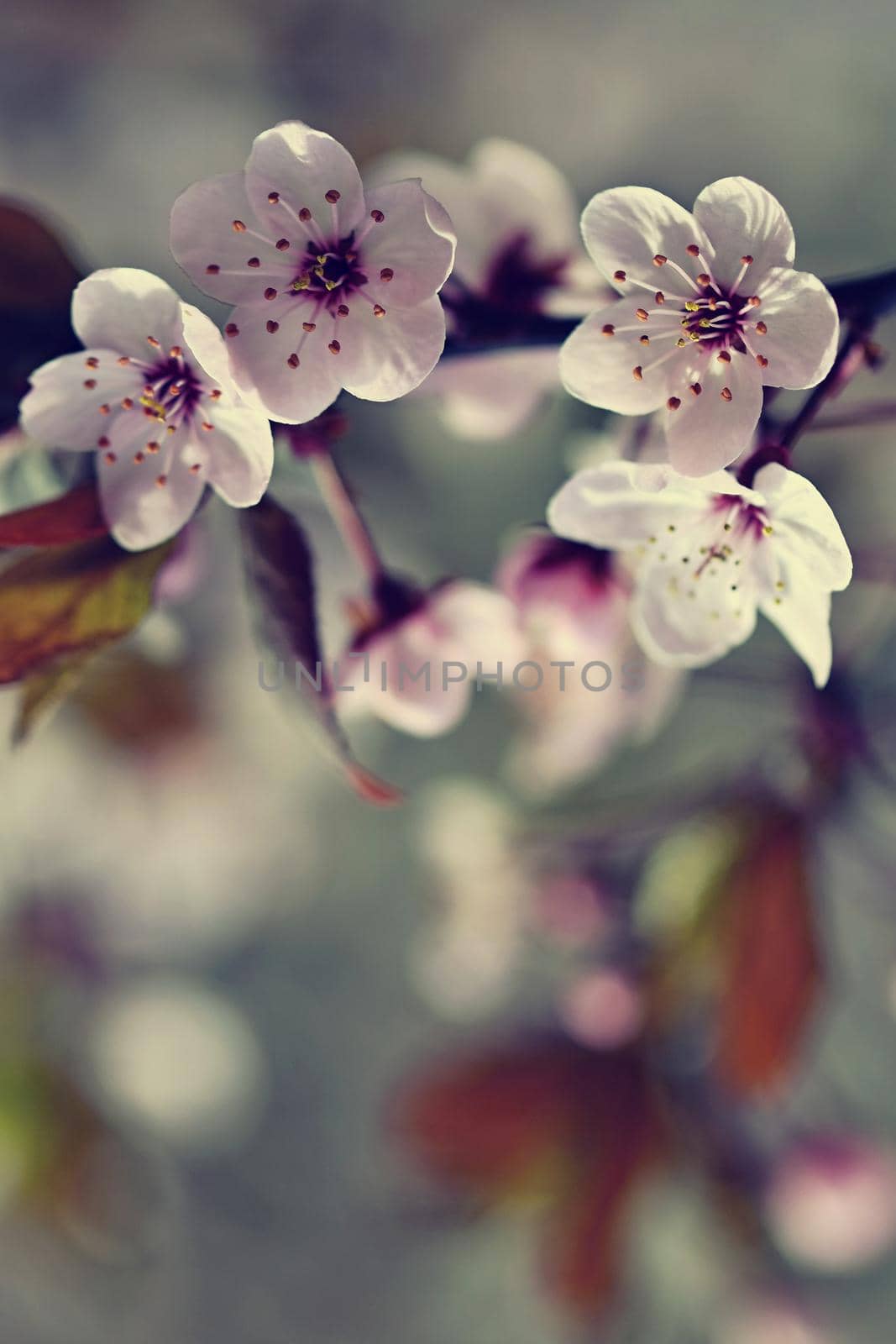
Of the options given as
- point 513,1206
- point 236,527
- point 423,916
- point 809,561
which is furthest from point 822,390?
point 423,916

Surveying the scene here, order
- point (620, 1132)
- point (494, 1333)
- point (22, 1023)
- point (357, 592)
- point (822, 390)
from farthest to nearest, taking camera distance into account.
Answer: point (494, 1333), point (22, 1023), point (620, 1132), point (357, 592), point (822, 390)

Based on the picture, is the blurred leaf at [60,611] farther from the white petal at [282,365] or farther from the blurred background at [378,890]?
the blurred background at [378,890]

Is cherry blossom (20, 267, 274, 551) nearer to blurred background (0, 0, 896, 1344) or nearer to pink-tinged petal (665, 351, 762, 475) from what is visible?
pink-tinged petal (665, 351, 762, 475)

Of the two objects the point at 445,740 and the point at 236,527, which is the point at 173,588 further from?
the point at 445,740

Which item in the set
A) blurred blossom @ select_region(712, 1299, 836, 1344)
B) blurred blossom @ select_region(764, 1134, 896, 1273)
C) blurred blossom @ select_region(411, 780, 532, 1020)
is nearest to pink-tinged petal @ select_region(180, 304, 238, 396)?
blurred blossom @ select_region(411, 780, 532, 1020)

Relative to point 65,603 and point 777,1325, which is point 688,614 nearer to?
point 65,603
